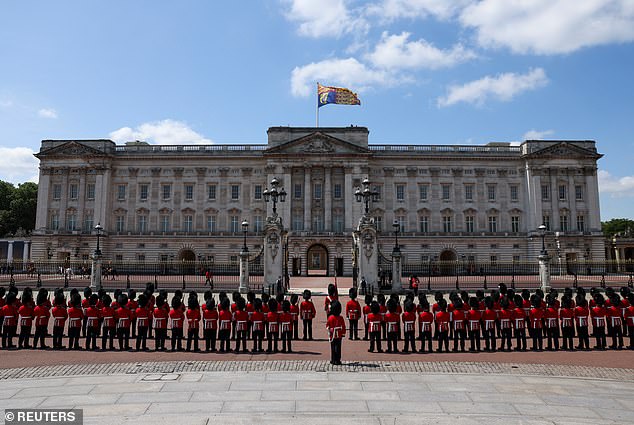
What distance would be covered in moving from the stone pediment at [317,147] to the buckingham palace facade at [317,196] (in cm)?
12

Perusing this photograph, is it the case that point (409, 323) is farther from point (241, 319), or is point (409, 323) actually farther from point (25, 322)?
point (25, 322)

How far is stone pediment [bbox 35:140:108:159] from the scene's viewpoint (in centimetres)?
5538

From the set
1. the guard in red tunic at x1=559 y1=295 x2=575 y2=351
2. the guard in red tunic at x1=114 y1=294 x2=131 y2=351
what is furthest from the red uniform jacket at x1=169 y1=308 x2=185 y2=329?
the guard in red tunic at x1=559 y1=295 x2=575 y2=351

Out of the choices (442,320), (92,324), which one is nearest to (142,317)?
(92,324)

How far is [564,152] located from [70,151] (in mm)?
59192

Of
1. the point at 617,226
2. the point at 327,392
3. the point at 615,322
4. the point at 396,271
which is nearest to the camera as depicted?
the point at 327,392

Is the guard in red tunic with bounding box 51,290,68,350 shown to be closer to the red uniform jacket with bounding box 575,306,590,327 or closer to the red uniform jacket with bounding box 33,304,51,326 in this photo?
the red uniform jacket with bounding box 33,304,51,326

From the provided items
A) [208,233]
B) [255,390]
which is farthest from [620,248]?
[255,390]

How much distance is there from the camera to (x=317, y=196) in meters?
54.9

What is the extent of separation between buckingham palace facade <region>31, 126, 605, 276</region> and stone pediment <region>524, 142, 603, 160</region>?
12 centimetres

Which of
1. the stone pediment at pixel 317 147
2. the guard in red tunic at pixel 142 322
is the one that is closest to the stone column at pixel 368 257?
the guard in red tunic at pixel 142 322

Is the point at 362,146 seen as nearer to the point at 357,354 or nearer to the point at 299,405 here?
the point at 357,354

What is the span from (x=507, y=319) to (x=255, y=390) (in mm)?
7730

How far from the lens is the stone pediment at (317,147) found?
178 ft
